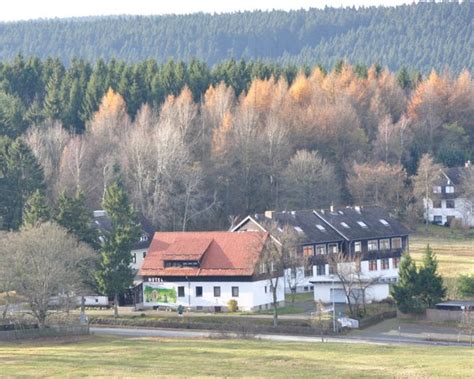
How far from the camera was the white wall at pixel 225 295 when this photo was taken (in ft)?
245

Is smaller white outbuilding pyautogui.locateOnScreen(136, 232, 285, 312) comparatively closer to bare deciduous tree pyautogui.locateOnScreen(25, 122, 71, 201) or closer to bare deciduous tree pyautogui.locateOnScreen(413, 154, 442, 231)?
bare deciduous tree pyautogui.locateOnScreen(25, 122, 71, 201)

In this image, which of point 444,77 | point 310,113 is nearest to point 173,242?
point 310,113

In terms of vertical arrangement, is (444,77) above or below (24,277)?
above

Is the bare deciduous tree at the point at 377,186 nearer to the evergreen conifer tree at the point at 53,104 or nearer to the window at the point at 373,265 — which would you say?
the window at the point at 373,265

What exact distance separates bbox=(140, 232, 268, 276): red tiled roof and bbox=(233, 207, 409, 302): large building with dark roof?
4.79m

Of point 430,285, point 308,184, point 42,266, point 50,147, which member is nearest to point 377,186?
point 308,184

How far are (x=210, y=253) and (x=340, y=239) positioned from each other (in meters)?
11.2

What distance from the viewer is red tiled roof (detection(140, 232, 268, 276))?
246 ft

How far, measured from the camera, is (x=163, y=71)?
5079 inches

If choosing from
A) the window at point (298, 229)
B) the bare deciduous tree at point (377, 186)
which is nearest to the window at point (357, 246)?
the window at point (298, 229)

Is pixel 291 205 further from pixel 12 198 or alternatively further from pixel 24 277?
pixel 24 277

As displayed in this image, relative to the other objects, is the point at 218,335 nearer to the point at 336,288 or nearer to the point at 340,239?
the point at 336,288

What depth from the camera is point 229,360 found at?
54.3 m

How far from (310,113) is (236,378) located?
68.2 m
